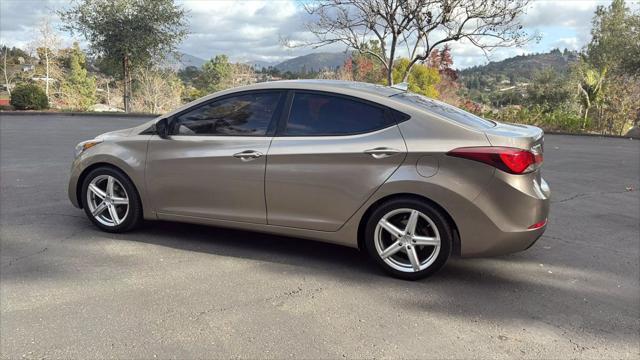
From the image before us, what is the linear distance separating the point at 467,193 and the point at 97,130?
14.3 m

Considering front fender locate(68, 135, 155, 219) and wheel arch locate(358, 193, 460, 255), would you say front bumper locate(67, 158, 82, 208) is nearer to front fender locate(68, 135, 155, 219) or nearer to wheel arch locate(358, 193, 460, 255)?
front fender locate(68, 135, 155, 219)

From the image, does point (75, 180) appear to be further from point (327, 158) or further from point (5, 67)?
point (5, 67)

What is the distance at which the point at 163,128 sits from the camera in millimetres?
4715

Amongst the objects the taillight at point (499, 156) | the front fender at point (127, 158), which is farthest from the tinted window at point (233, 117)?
the taillight at point (499, 156)

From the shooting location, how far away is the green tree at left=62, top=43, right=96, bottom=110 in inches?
1446

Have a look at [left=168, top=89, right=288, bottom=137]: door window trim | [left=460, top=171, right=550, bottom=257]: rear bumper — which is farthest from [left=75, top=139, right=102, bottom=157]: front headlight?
[left=460, top=171, right=550, bottom=257]: rear bumper

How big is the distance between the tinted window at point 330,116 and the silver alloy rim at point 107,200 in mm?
1901

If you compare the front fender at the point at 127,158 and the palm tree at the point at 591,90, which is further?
the palm tree at the point at 591,90

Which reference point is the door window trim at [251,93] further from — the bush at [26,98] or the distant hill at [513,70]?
the distant hill at [513,70]

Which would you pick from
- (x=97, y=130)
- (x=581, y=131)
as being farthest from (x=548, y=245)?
(x=581, y=131)

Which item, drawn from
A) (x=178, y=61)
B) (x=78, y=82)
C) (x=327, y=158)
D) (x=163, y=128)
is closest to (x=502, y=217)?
(x=327, y=158)

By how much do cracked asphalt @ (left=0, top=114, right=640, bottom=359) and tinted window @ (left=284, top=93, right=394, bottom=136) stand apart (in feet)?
3.85

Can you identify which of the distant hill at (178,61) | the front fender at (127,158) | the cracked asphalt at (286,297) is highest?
the distant hill at (178,61)

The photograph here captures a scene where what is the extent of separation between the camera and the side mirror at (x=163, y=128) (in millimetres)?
4691
